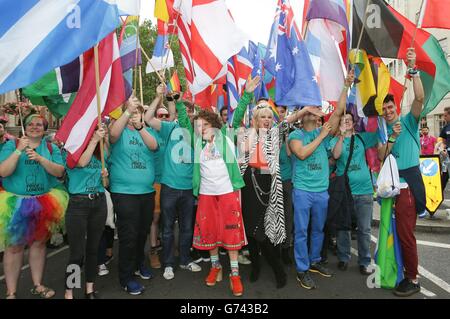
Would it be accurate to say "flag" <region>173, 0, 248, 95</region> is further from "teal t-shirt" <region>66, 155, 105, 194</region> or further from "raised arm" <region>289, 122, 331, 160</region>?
"teal t-shirt" <region>66, 155, 105, 194</region>

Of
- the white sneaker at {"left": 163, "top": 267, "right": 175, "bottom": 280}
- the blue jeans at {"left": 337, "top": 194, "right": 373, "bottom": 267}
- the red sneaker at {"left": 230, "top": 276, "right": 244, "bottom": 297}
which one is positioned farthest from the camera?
the blue jeans at {"left": 337, "top": 194, "right": 373, "bottom": 267}

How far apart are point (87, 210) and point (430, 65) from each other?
3919 millimetres

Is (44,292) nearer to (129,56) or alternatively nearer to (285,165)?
(129,56)

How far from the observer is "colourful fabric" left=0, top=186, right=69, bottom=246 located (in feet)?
11.1

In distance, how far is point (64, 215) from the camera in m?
3.67

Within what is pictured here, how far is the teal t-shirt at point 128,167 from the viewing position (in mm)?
3732

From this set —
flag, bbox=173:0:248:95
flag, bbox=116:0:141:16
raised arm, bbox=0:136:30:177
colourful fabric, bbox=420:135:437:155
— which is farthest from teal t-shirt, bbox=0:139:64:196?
colourful fabric, bbox=420:135:437:155

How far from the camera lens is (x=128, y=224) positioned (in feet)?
12.4

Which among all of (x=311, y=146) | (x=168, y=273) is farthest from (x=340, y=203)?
(x=168, y=273)

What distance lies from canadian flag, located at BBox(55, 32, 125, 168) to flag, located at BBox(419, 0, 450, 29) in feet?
10.8

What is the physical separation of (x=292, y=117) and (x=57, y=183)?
110 inches

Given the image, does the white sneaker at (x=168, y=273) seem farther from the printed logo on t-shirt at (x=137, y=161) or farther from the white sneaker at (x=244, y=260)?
the printed logo on t-shirt at (x=137, y=161)

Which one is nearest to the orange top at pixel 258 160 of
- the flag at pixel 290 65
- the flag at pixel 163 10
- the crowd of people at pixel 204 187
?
the crowd of people at pixel 204 187

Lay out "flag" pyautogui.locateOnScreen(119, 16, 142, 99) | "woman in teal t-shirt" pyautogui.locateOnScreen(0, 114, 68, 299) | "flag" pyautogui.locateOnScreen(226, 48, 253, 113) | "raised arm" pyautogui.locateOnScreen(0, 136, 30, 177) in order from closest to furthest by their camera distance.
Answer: "raised arm" pyautogui.locateOnScreen(0, 136, 30, 177) < "woman in teal t-shirt" pyautogui.locateOnScreen(0, 114, 68, 299) < "flag" pyautogui.locateOnScreen(119, 16, 142, 99) < "flag" pyautogui.locateOnScreen(226, 48, 253, 113)
